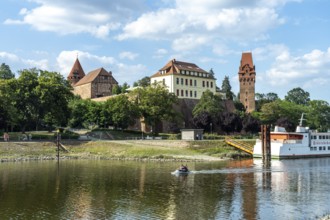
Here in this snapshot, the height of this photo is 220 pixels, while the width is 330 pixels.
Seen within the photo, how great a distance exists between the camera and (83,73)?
160m

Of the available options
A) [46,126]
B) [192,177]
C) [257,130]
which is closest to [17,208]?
[192,177]

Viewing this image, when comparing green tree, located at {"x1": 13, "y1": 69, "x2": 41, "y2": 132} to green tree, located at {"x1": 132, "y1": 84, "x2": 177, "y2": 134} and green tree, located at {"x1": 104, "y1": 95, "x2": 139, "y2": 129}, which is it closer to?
green tree, located at {"x1": 104, "y1": 95, "x2": 139, "y2": 129}

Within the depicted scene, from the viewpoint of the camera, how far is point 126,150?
68750 mm

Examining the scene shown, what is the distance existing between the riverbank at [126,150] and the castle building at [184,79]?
151ft

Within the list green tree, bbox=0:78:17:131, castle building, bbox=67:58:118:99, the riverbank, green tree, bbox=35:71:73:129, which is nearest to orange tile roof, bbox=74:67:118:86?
castle building, bbox=67:58:118:99

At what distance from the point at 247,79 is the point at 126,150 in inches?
3293

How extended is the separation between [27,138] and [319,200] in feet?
180

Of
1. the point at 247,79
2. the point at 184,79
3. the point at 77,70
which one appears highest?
the point at 77,70

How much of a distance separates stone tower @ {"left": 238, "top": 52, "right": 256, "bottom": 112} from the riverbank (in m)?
72.0

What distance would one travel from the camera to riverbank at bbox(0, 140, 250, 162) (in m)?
64.9

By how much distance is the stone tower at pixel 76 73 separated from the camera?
157 m

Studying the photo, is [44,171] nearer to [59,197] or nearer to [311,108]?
[59,197]

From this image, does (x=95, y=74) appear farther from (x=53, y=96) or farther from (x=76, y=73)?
(x=53, y=96)

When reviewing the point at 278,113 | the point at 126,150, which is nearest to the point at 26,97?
the point at 126,150
